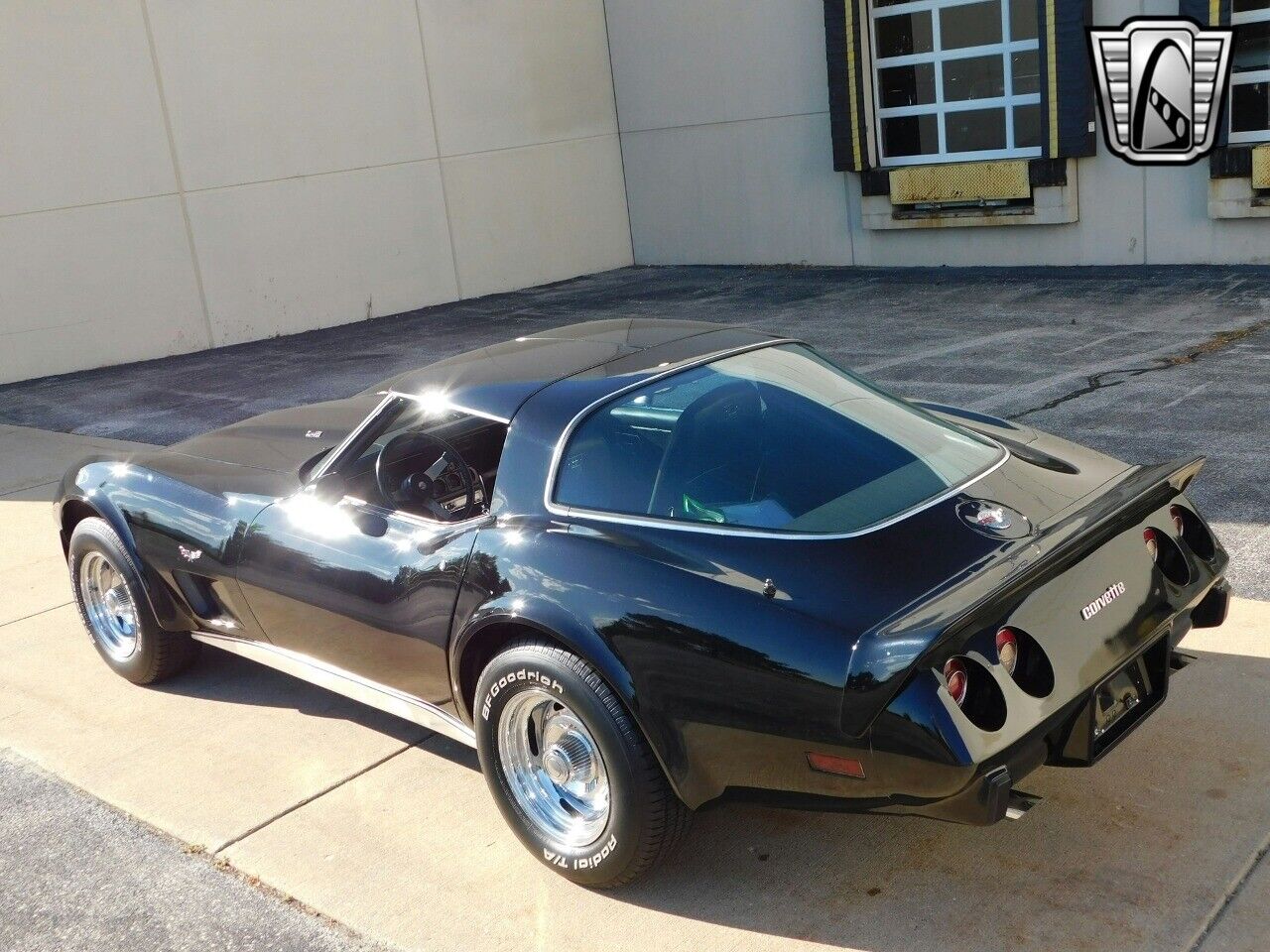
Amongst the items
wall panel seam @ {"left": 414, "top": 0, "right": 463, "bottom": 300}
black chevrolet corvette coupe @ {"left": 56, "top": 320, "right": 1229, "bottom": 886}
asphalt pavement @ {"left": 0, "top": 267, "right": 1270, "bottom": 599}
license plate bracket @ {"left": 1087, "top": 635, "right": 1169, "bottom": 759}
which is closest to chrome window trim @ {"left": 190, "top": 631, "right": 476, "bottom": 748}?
black chevrolet corvette coupe @ {"left": 56, "top": 320, "right": 1229, "bottom": 886}

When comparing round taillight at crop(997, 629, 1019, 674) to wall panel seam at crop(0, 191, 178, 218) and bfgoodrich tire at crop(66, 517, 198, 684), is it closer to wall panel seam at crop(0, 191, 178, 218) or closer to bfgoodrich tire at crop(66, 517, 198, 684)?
bfgoodrich tire at crop(66, 517, 198, 684)

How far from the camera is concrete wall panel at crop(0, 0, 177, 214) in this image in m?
12.9

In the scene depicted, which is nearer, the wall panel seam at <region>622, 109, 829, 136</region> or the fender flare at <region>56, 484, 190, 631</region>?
the fender flare at <region>56, 484, 190, 631</region>

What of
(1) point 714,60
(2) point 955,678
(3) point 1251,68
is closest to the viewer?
(2) point 955,678

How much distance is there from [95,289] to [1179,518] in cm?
1243

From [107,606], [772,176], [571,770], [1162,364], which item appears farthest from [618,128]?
[571,770]

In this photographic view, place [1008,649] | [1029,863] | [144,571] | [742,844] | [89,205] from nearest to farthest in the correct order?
[1008,649] → [1029,863] → [742,844] → [144,571] → [89,205]

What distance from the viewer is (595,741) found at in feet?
10.8

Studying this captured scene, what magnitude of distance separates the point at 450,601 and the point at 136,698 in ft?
6.70

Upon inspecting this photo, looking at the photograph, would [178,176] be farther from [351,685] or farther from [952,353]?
[351,685]

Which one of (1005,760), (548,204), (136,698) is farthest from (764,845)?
(548,204)

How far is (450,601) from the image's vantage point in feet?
12.1

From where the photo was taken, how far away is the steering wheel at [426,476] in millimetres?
3902

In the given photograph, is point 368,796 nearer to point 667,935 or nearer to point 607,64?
point 667,935
